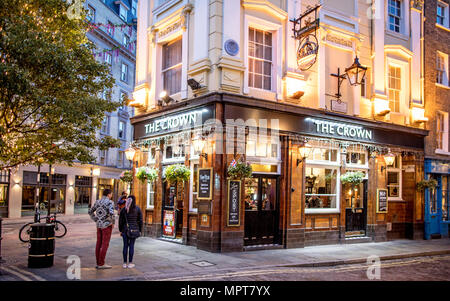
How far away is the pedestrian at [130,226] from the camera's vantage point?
907 cm

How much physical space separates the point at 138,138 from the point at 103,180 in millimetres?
24277

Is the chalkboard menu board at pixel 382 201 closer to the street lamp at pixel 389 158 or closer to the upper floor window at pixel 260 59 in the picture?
the street lamp at pixel 389 158

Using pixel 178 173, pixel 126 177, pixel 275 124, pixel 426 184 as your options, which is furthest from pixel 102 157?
pixel 426 184

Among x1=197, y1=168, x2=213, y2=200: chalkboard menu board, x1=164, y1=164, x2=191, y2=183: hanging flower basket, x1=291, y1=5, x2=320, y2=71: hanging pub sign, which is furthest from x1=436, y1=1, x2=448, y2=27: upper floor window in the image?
x1=164, y1=164, x2=191, y2=183: hanging flower basket

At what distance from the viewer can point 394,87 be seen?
16.9 m

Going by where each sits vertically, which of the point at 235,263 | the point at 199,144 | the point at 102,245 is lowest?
the point at 235,263

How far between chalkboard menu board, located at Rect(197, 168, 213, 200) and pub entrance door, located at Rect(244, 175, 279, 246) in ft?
4.70

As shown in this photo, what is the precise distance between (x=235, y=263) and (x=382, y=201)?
8.31 m

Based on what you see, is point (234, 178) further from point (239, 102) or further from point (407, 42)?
point (407, 42)

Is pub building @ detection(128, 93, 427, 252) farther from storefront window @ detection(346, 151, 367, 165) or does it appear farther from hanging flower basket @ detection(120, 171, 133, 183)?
hanging flower basket @ detection(120, 171, 133, 183)

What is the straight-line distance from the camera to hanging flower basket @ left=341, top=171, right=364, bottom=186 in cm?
1409

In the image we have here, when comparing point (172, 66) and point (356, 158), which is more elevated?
point (172, 66)

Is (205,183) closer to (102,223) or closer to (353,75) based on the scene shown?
(102,223)

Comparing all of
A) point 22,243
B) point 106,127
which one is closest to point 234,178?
point 22,243
